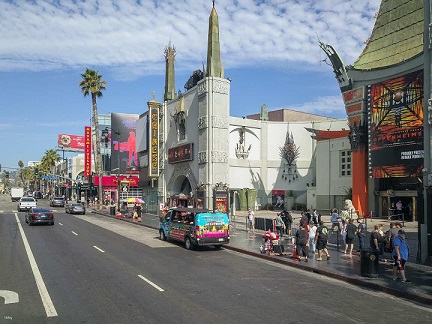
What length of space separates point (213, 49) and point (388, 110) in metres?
16.2

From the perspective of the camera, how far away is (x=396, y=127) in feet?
115

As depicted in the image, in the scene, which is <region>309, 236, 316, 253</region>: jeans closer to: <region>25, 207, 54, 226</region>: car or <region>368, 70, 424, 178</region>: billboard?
<region>368, 70, 424, 178</region>: billboard

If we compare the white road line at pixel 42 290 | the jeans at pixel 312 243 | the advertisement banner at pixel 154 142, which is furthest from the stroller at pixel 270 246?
the advertisement banner at pixel 154 142

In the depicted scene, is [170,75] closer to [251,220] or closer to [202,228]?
[251,220]

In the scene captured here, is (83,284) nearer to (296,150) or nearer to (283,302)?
(283,302)

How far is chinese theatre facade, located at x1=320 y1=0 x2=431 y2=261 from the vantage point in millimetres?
33656

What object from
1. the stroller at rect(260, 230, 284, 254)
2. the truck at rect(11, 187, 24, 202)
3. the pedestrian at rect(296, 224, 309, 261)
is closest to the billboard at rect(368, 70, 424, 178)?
the stroller at rect(260, 230, 284, 254)

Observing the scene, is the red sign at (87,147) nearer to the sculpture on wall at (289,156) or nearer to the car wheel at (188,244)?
the sculpture on wall at (289,156)

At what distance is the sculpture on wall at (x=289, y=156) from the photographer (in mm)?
53719

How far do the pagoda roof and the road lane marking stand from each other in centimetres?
3435

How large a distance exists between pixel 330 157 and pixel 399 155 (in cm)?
1190

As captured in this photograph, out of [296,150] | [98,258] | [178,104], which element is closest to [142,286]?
[98,258]

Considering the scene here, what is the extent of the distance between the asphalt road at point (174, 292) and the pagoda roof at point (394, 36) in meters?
28.4

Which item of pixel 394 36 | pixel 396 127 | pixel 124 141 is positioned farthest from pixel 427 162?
pixel 124 141
